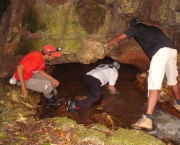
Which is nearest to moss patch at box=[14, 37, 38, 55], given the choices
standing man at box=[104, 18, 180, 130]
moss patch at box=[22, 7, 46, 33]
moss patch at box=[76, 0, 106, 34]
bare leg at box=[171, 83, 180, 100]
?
moss patch at box=[22, 7, 46, 33]

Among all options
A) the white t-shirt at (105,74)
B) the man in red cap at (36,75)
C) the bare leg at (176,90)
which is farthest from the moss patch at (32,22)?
the bare leg at (176,90)

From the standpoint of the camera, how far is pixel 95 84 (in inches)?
222

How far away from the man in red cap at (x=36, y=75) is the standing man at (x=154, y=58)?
2016 mm

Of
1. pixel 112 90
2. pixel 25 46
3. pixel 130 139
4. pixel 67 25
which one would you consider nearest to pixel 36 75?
pixel 25 46

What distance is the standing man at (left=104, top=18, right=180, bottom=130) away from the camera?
4609mm

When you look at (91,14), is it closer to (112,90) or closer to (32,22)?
(32,22)

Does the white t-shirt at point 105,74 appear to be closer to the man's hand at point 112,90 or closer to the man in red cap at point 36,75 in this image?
the man's hand at point 112,90

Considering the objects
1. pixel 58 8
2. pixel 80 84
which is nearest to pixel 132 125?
pixel 80 84

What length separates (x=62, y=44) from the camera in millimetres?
6633

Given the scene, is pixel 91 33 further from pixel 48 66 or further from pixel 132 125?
pixel 132 125

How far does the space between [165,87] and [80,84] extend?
2704 millimetres

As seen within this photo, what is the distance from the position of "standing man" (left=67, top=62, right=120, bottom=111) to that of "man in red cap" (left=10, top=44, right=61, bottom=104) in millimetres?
751

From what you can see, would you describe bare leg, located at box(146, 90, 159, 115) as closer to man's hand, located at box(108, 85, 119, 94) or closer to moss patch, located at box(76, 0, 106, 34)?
man's hand, located at box(108, 85, 119, 94)

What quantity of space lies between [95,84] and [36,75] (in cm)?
165
